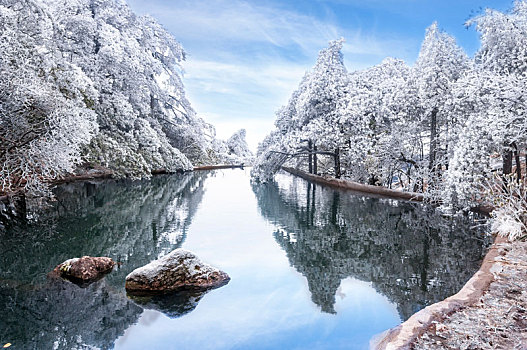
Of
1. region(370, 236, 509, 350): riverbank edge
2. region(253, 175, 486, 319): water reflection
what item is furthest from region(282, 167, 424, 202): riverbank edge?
region(370, 236, 509, 350): riverbank edge

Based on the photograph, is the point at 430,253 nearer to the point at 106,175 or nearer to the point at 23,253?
the point at 23,253

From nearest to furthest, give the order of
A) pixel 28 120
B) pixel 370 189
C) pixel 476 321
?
pixel 476 321, pixel 28 120, pixel 370 189

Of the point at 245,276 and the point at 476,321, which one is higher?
the point at 476,321

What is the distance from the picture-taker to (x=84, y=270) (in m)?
6.60

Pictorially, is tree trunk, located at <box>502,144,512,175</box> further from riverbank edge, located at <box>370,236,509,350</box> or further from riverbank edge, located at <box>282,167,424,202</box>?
riverbank edge, located at <box>370,236,509,350</box>

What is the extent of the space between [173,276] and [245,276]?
1.50 meters

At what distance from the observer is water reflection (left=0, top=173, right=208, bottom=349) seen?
4918 mm

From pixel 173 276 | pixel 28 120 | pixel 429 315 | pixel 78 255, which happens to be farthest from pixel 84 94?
pixel 429 315

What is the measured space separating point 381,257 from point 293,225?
3934 mm

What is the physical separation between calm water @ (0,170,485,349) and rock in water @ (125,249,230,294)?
0.87ft

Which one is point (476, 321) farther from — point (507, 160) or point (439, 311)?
point (507, 160)

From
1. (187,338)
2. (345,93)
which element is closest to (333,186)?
(345,93)

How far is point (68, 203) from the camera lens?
14.7 meters

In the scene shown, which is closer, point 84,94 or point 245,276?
point 245,276
